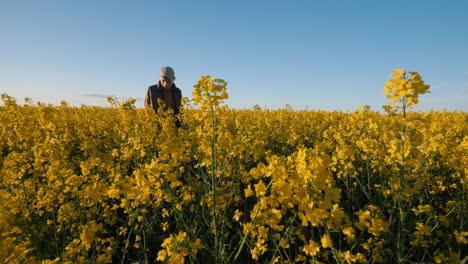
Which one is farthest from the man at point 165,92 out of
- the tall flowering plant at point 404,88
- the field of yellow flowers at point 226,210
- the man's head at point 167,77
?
the tall flowering plant at point 404,88

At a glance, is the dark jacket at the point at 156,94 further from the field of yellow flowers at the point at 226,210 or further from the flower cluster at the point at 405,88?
the flower cluster at the point at 405,88

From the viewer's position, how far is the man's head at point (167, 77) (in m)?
6.07

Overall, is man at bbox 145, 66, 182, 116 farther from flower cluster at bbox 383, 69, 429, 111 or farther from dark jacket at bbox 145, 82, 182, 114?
flower cluster at bbox 383, 69, 429, 111

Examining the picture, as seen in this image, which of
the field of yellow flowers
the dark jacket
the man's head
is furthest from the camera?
the dark jacket

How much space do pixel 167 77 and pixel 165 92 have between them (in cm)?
63

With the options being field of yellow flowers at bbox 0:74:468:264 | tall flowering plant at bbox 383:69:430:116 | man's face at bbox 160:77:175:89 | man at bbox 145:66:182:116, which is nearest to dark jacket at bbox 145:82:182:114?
man at bbox 145:66:182:116

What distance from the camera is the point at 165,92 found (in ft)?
21.8

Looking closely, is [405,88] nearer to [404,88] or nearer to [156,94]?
[404,88]

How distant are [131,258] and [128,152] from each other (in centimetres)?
122

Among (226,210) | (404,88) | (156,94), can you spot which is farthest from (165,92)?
(404,88)

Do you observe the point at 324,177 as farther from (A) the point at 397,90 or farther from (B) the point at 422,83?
(B) the point at 422,83

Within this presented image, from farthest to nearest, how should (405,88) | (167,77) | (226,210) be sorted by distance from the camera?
(167,77)
(226,210)
(405,88)

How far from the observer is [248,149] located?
124 inches

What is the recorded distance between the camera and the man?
616 cm
